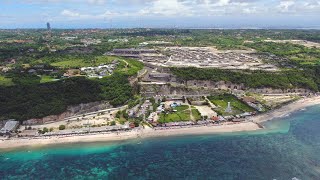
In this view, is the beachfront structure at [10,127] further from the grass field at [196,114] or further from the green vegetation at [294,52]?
the green vegetation at [294,52]

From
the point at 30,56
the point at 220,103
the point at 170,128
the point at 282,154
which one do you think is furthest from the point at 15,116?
the point at 30,56

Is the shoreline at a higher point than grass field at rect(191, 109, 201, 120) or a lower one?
lower

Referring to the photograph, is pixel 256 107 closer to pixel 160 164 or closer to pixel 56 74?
pixel 160 164

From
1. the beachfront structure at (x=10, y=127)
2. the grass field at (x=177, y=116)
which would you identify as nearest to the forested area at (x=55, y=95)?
the beachfront structure at (x=10, y=127)

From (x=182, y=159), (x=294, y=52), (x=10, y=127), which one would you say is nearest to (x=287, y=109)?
(x=182, y=159)

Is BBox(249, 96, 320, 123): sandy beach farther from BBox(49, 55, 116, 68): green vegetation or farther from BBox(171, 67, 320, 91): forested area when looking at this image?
BBox(49, 55, 116, 68): green vegetation

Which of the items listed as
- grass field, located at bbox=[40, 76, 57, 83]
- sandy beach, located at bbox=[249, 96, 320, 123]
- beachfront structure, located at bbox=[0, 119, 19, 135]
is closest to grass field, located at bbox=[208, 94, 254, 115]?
sandy beach, located at bbox=[249, 96, 320, 123]
